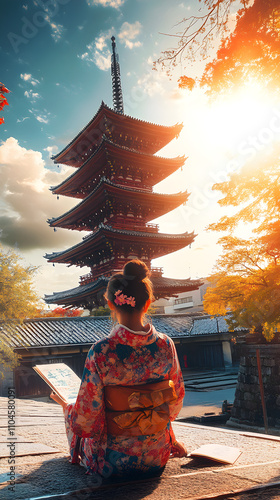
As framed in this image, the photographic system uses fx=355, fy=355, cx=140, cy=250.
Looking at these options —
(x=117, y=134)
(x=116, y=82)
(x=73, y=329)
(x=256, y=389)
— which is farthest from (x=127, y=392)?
(x=116, y=82)

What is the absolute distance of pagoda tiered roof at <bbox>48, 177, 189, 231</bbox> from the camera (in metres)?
18.0

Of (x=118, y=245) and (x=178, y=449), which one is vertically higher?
(x=118, y=245)

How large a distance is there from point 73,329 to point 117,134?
1074cm

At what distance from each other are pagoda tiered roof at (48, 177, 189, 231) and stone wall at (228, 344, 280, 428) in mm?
10764

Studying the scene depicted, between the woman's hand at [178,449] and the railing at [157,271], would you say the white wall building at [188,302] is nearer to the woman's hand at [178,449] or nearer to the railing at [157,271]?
the railing at [157,271]

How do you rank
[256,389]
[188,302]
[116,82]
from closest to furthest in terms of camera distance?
[256,389], [116,82], [188,302]

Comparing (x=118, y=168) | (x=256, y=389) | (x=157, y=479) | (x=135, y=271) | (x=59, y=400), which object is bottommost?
(x=256, y=389)

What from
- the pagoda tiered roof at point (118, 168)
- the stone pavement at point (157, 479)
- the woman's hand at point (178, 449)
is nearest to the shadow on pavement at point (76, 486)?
the stone pavement at point (157, 479)

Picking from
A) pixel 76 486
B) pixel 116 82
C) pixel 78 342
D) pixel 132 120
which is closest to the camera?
pixel 76 486

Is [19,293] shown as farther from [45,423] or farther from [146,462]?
[146,462]

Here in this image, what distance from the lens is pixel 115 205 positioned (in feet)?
62.4

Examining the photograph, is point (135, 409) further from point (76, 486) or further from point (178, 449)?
point (178, 449)

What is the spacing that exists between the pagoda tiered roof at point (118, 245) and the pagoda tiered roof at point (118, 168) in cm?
338

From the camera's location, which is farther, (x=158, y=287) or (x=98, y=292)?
(x=158, y=287)
